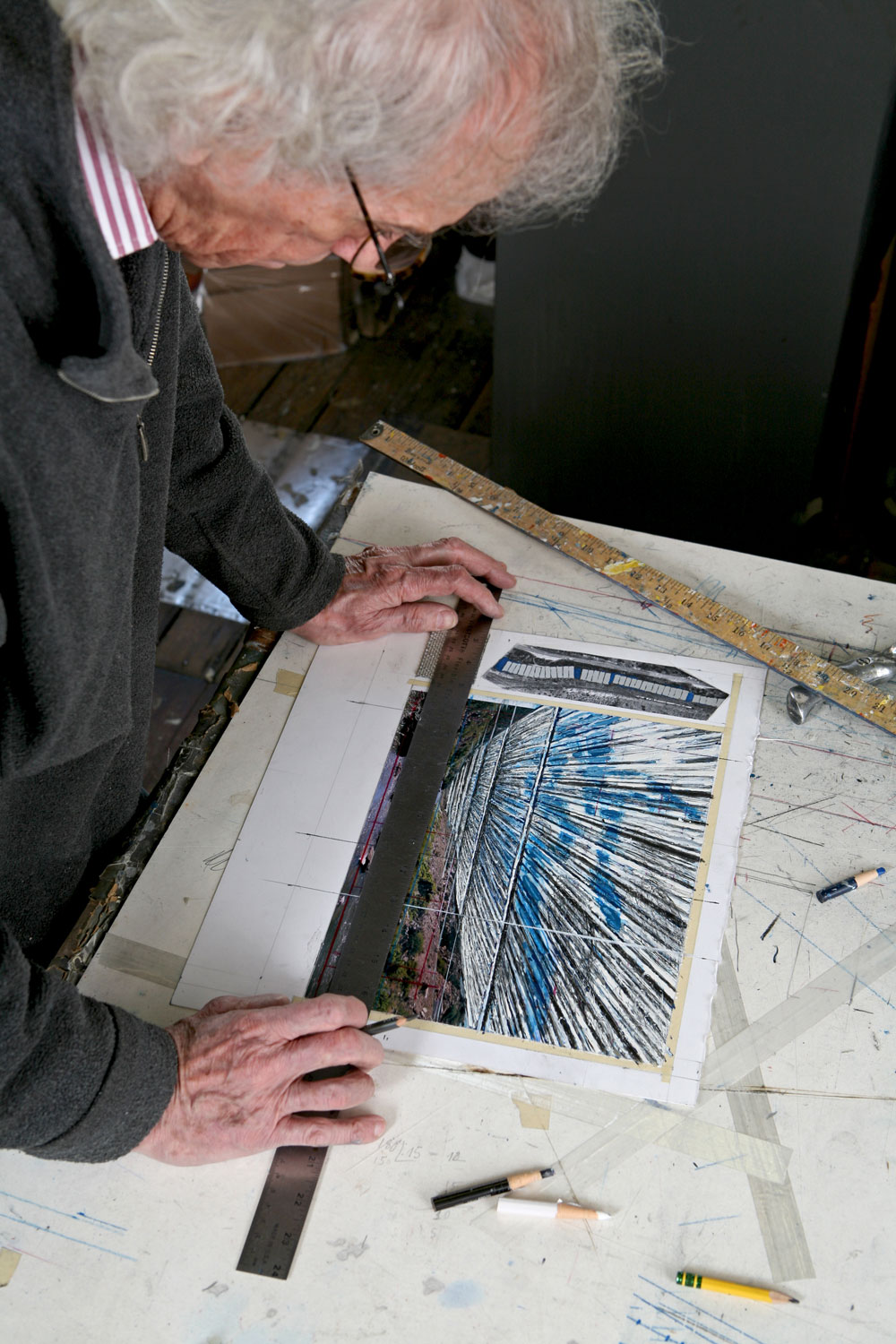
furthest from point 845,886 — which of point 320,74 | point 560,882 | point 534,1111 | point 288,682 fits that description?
point 320,74

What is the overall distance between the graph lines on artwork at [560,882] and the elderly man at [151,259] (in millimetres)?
138

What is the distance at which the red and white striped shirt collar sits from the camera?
762mm

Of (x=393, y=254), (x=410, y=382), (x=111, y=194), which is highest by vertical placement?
(x=111, y=194)

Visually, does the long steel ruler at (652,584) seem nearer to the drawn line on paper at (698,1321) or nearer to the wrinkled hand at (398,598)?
the wrinkled hand at (398,598)

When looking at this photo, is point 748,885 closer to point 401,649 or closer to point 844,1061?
point 844,1061

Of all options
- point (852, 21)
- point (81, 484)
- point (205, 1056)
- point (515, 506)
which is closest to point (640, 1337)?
point (205, 1056)

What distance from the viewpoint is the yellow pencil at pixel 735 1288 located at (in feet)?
2.99

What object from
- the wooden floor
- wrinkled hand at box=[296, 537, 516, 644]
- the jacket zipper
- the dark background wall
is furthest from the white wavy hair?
the wooden floor

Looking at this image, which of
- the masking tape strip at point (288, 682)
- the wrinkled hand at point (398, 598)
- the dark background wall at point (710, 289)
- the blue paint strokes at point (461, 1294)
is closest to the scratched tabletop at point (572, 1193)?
the blue paint strokes at point (461, 1294)

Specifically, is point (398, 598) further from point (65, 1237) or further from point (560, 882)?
point (65, 1237)

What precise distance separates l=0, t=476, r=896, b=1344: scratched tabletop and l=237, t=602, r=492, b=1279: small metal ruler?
0.05 ft

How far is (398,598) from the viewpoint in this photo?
145 cm

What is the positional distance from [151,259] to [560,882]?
73 centimetres

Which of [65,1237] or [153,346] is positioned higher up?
[153,346]
